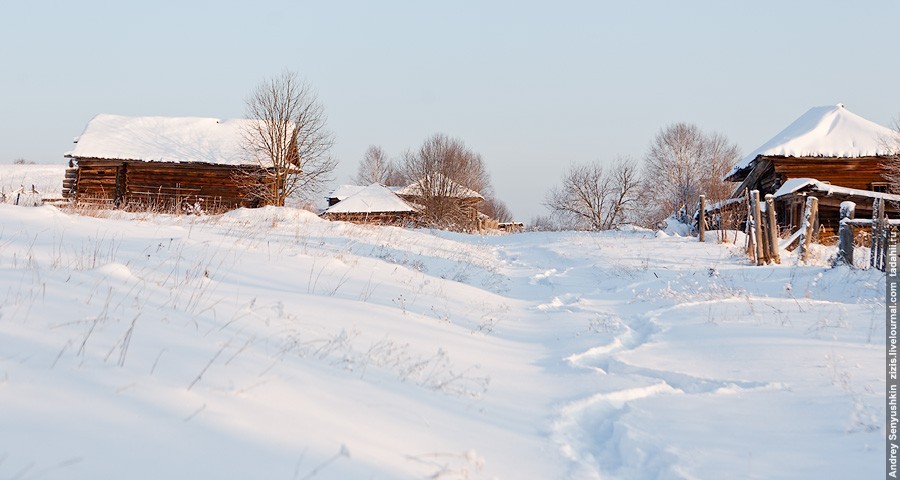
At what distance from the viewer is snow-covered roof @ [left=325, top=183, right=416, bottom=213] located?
4809 cm

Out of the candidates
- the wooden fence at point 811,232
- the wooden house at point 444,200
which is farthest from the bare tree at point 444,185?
the wooden fence at point 811,232

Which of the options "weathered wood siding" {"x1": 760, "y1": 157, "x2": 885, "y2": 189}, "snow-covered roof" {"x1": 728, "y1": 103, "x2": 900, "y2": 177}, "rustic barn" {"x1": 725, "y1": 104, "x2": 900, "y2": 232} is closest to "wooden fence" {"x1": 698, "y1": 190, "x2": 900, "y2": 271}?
"rustic barn" {"x1": 725, "y1": 104, "x2": 900, "y2": 232}

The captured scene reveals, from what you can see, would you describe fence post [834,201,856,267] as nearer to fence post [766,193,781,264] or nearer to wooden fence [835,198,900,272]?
wooden fence [835,198,900,272]

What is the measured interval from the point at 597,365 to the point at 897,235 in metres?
6.43

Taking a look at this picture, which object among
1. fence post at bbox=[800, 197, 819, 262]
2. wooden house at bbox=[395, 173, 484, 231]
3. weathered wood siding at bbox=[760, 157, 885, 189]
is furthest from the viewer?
wooden house at bbox=[395, 173, 484, 231]

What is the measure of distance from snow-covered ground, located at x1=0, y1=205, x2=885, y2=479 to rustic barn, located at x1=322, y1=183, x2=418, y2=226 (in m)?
40.3

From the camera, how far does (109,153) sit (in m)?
29.2

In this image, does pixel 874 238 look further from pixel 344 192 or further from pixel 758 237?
pixel 344 192

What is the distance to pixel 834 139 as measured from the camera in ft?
84.8

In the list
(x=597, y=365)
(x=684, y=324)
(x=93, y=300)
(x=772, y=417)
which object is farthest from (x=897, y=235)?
(x=93, y=300)

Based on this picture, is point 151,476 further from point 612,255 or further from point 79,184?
point 79,184

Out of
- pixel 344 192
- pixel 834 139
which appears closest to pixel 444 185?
pixel 344 192

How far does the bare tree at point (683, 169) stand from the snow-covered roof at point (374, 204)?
21461mm

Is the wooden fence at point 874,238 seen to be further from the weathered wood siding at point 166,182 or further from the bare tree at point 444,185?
the bare tree at point 444,185
